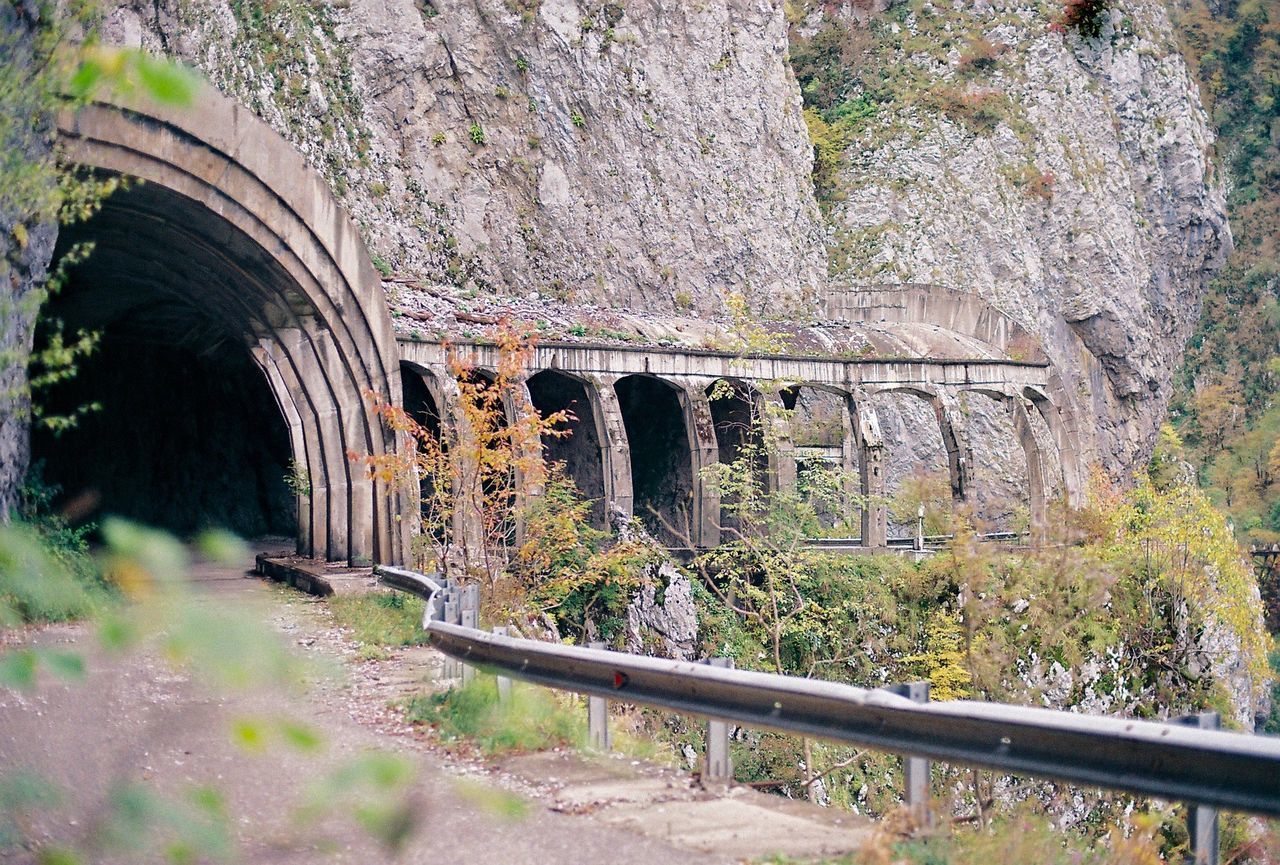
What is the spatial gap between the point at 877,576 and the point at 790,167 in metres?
28.6

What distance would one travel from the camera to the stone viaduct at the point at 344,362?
1767cm

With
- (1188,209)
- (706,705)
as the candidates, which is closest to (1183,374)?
(1188,209)

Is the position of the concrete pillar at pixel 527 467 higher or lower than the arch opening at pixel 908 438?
lower

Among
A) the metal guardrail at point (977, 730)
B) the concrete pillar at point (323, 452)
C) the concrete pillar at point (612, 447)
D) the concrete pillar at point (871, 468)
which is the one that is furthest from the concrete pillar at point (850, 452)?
the metal guardrail at point (977, 730)

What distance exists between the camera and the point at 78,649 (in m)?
2.03

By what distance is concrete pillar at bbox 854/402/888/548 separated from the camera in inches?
1307

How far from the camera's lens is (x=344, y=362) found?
21.2 meters

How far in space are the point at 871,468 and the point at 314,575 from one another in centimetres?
1871

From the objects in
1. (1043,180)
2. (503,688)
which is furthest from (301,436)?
(1043,180)

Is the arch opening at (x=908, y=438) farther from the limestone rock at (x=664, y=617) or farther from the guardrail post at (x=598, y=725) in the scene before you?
the guardrail post at (x=598, y=725)

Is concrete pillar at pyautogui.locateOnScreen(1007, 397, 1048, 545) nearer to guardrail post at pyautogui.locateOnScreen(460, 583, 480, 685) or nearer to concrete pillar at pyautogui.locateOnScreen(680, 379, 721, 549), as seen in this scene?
concrete pillar at pyautogui.locateOnScreen(680, 379, 721, 549)

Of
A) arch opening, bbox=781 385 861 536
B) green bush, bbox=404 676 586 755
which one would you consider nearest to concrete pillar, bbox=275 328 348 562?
green bush, bbox=404 676 586 755

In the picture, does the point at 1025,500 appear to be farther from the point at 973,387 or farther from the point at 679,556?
the point at 679,556

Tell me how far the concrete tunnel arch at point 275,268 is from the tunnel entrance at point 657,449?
1508 cm
